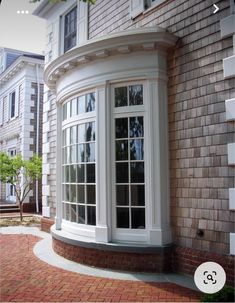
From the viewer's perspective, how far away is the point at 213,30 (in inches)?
221

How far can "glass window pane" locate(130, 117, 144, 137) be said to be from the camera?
20.6 feet

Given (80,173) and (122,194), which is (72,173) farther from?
(122,194)

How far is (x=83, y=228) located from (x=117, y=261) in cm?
111

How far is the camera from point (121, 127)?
646cm

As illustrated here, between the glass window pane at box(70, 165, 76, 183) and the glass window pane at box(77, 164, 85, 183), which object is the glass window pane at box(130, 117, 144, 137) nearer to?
the glass window pane at box(77, 164, 85, 183)

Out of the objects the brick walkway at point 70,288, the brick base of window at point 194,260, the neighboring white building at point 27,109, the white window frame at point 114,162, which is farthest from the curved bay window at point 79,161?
the neighboring white building at point 27,109

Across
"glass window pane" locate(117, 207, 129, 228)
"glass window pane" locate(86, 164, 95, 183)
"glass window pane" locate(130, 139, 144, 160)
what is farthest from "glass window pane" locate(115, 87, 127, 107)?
"glass window pane" locate(117, 207, 129, 228)

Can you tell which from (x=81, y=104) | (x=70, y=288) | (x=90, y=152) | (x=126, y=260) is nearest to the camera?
(x=70, y=288)

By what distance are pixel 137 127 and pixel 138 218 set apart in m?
1.64

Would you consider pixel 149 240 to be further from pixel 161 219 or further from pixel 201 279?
pixel 201 279

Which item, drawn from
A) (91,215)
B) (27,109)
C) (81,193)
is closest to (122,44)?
(81,193)

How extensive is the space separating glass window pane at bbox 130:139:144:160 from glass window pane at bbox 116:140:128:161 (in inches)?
4.7

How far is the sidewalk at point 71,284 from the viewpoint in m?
4.73

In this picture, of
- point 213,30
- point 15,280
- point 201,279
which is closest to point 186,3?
point 213,30
